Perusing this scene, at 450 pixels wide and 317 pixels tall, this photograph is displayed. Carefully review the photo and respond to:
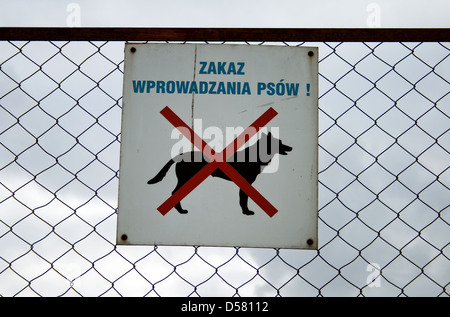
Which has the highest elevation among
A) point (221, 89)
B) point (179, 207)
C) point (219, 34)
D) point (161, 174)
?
point (219, 34)

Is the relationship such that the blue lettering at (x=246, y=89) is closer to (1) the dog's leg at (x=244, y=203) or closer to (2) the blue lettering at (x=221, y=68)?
(2) the blue lettering at (x=221, y=68)

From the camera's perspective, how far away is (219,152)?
146 centimetres

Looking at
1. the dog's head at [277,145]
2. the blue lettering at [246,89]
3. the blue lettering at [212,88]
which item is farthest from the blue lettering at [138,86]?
the dog's head at [277,145]

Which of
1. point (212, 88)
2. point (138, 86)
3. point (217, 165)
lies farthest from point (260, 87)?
point (138, 86)

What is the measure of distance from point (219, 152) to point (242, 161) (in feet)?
0.26

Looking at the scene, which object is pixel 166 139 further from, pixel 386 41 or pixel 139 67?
pixel 386 41

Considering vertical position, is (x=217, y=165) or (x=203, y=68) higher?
(x=203, y=68)

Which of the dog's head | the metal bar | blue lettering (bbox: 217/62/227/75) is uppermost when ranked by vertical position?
the metal bar

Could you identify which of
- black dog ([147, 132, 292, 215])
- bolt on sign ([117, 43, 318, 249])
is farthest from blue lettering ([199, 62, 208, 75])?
black dog ([147, 132, 292, 215])

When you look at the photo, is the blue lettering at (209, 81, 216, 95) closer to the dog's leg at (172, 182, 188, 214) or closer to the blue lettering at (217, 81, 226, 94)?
the blue lettering at (217, 81, 226, 94)

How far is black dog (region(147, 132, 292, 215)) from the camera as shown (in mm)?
1447

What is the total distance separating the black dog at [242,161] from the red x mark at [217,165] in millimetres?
12

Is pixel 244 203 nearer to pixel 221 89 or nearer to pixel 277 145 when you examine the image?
pixel 277 145

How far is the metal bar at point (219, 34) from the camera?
1514mm
